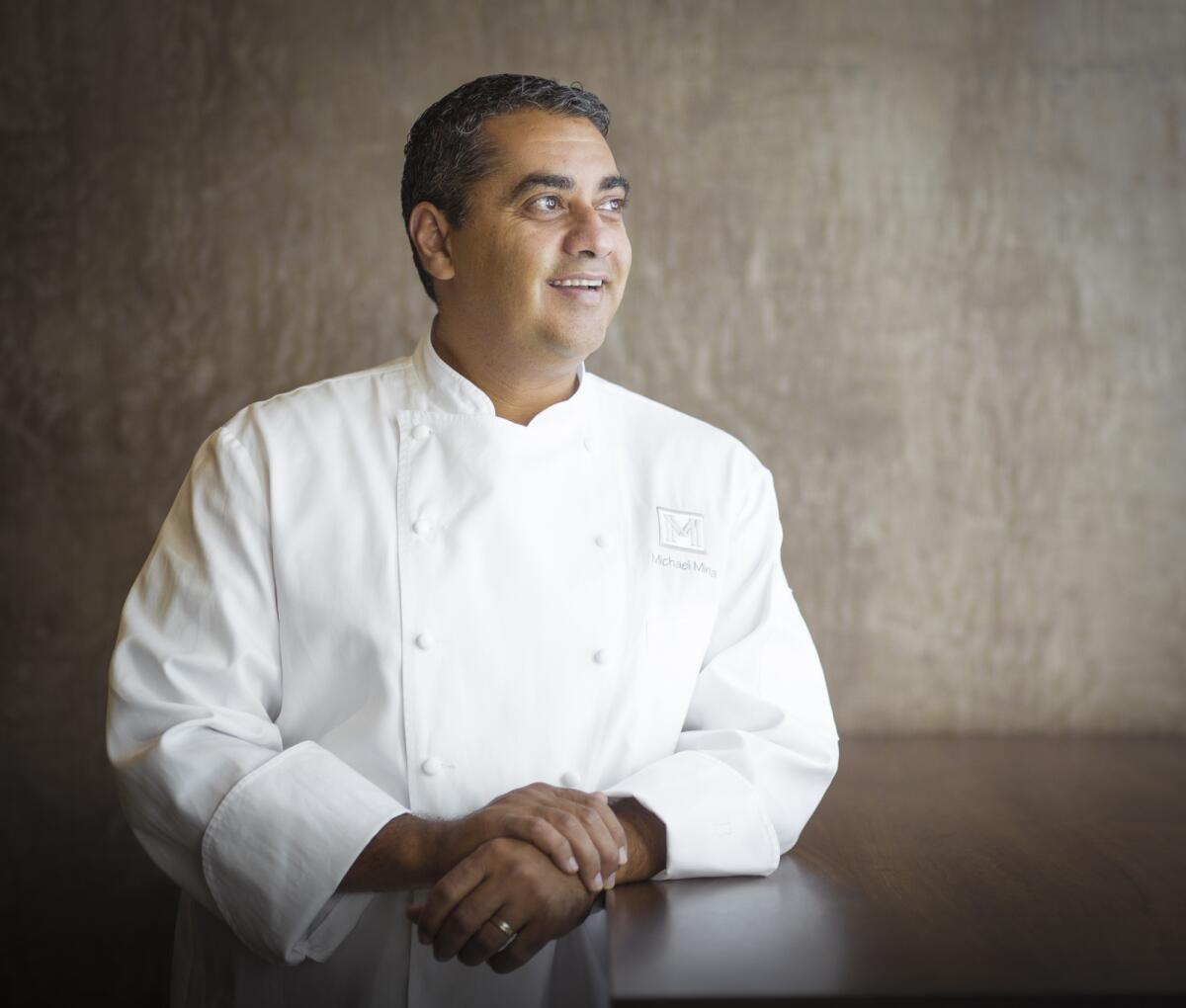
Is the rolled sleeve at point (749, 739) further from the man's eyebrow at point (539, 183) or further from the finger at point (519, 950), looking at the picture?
the man's eyebrow at point (539, 183)

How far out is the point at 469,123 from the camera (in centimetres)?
152

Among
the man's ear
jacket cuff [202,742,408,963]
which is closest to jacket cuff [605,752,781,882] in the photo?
jacket cuff [202,742,408,963]

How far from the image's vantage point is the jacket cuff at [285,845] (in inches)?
46.5

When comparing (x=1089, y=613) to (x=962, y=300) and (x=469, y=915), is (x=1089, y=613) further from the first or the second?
(x=469, y=915)

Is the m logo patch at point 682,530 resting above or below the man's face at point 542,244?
below

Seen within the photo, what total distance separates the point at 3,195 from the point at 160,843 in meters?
1.29

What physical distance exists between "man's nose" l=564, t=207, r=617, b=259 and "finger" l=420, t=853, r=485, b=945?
77 centimetres

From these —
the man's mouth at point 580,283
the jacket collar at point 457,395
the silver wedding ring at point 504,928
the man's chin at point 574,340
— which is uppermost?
the man's mouth at point 580,283

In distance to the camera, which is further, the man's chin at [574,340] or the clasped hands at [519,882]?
the man's chin at [574,340]

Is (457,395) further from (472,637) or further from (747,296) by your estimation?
(747,296)

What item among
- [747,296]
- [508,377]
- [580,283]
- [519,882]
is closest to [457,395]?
[508,377]

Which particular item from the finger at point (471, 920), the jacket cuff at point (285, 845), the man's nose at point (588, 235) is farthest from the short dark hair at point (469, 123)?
the finger at point (471, 920)

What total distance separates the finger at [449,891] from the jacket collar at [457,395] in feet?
1.90

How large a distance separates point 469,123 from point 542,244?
0.20m
